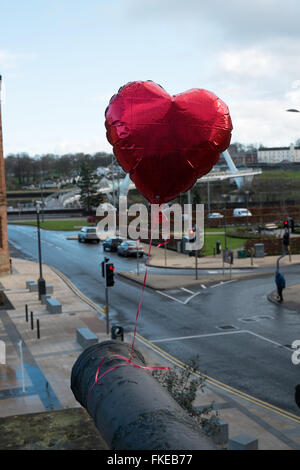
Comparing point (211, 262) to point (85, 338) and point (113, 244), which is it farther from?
point (85, 338)

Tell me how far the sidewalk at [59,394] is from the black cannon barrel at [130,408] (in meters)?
0.14

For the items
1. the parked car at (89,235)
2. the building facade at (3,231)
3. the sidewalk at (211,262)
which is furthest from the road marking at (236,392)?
the parked car at (89,235)

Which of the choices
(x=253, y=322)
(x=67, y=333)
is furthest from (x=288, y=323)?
(x=67, y=333)

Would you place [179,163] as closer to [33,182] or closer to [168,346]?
[168,346]

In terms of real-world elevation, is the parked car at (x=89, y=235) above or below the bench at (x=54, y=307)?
above

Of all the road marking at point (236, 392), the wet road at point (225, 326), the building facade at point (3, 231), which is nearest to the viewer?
the road marking at point (236, 392)

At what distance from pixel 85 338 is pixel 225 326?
631 cm

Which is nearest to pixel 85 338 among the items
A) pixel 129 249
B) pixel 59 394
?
pixel 59 394

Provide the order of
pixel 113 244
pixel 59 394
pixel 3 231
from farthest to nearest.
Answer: pixel 113 244 → pixel 3 231 → pixel 59 394

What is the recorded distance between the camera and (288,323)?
2188 centimetres

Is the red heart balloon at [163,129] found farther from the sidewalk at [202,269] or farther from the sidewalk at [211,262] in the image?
the sidewalk at [211,262]

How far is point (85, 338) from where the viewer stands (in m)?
18.0

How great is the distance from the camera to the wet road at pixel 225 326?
15586 millimetres

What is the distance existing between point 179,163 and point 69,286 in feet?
82.2
